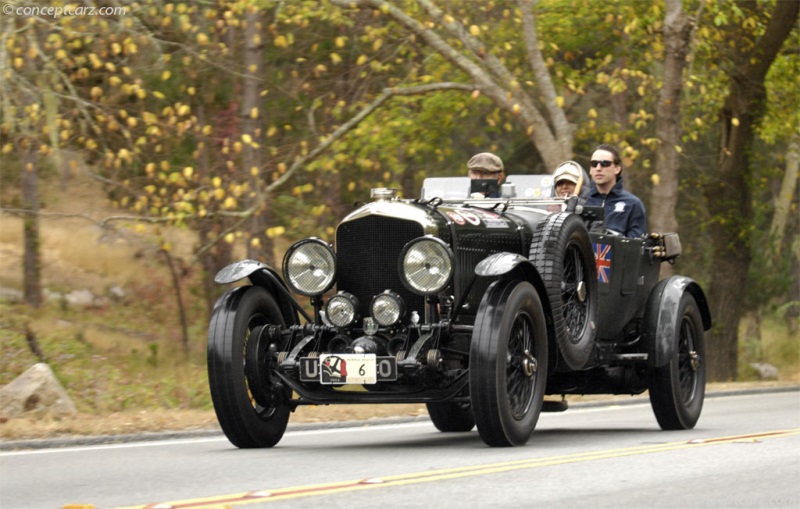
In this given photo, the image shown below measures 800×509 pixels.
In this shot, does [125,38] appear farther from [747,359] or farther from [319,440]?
[747,359]

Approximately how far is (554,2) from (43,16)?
22.4ft

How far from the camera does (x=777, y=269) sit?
3034 cm

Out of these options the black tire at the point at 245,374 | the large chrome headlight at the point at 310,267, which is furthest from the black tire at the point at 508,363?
the black tire at the point at 245,374

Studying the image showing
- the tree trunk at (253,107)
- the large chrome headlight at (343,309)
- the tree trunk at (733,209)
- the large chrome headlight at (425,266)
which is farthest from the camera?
the tree trunk at (733,209)

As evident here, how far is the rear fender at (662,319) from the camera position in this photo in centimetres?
1066

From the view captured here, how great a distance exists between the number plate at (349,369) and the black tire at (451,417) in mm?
2317

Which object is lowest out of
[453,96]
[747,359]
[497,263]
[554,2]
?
[747,359]

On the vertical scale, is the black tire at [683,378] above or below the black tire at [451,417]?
above

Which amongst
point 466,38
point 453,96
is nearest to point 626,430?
point 466,38

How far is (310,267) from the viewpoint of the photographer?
9.37m

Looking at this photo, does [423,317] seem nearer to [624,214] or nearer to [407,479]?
[407,479]

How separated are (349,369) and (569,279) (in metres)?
2.03
